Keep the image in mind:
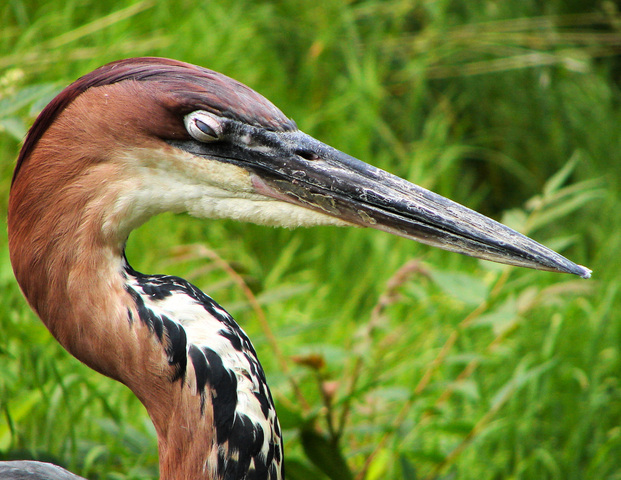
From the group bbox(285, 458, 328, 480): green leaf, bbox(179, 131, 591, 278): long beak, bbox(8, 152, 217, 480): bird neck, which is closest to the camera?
bbox(8, 152, 217, 480): bird neck

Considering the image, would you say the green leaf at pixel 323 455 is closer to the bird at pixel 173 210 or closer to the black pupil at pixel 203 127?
the bird at pixel 173 210

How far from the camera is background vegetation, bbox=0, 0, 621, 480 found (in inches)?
85.0

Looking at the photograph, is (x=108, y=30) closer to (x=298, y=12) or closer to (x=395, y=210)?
(x=298, y=12)

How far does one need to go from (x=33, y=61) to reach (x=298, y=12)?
174cm

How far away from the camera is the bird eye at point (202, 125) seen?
4.69 feet

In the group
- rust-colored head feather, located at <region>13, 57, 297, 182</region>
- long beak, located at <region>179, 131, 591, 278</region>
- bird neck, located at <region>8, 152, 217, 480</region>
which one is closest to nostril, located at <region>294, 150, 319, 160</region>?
long beak, located at <region>179, 131, 591, 278</region>

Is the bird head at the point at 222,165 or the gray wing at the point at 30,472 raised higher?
the bird head at the point at 222,165

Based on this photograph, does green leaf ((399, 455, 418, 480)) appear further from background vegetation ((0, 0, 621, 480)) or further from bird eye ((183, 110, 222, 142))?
bird eye ((183, 110, 222, 142))

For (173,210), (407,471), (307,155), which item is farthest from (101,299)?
(407,471)

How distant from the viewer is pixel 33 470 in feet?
5.00

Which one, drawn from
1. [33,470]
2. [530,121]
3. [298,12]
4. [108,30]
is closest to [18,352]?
[33,470]

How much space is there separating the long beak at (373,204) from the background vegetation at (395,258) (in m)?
0.60

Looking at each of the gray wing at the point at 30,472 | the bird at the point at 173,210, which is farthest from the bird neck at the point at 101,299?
the gray wing at the point at 30,472

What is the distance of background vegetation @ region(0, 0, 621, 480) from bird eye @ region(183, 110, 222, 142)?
58 cm
